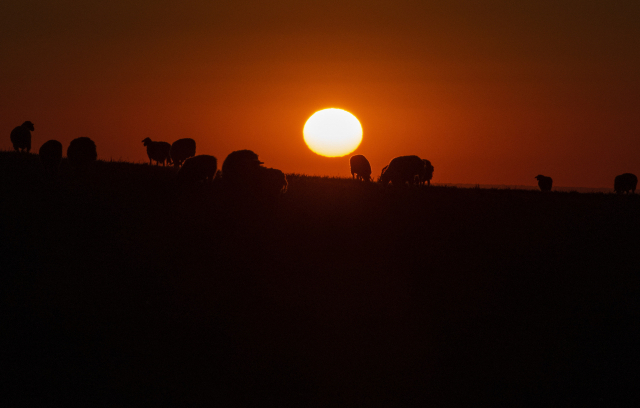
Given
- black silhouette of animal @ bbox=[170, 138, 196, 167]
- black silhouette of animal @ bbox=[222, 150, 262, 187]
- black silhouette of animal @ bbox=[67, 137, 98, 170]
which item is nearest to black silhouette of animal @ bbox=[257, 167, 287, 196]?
black silhouette of animal @ bbox=[222, 150, 262, 187]

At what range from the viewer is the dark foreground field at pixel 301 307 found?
277 inches

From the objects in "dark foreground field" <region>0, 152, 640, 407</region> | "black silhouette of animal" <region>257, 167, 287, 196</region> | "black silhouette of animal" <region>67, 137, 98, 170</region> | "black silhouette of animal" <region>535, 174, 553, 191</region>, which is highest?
"black silhouette of animal" <region>535, 174, 553, 191</region>

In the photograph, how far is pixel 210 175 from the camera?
16.5 metres

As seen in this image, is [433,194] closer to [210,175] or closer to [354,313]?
[210,175]

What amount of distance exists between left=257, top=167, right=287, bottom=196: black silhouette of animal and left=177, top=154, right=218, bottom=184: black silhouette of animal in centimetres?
198

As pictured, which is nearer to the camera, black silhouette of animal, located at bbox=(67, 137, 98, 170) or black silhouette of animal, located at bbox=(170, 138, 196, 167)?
black silhouette of animal, located at bbox=(67, 137, 98, 170)

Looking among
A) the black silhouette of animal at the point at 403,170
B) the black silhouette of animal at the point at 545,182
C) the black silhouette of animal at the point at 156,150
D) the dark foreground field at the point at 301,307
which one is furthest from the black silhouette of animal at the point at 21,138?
the black silhouette of animal at the point at 545,182

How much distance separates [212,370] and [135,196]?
25.8 feet

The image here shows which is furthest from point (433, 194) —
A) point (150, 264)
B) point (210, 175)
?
point (150, 264)

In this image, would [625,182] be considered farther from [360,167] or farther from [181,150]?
[181,150]

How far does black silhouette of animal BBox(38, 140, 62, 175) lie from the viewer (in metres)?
16.4

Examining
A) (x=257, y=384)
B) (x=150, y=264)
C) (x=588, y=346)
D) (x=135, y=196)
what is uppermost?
(x=135, y=196)

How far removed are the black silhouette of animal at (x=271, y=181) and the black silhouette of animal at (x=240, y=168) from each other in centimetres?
18

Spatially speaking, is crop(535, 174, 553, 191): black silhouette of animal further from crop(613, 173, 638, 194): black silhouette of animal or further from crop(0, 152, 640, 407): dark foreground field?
crop(0, 152, 640, 407): dark foreground field
